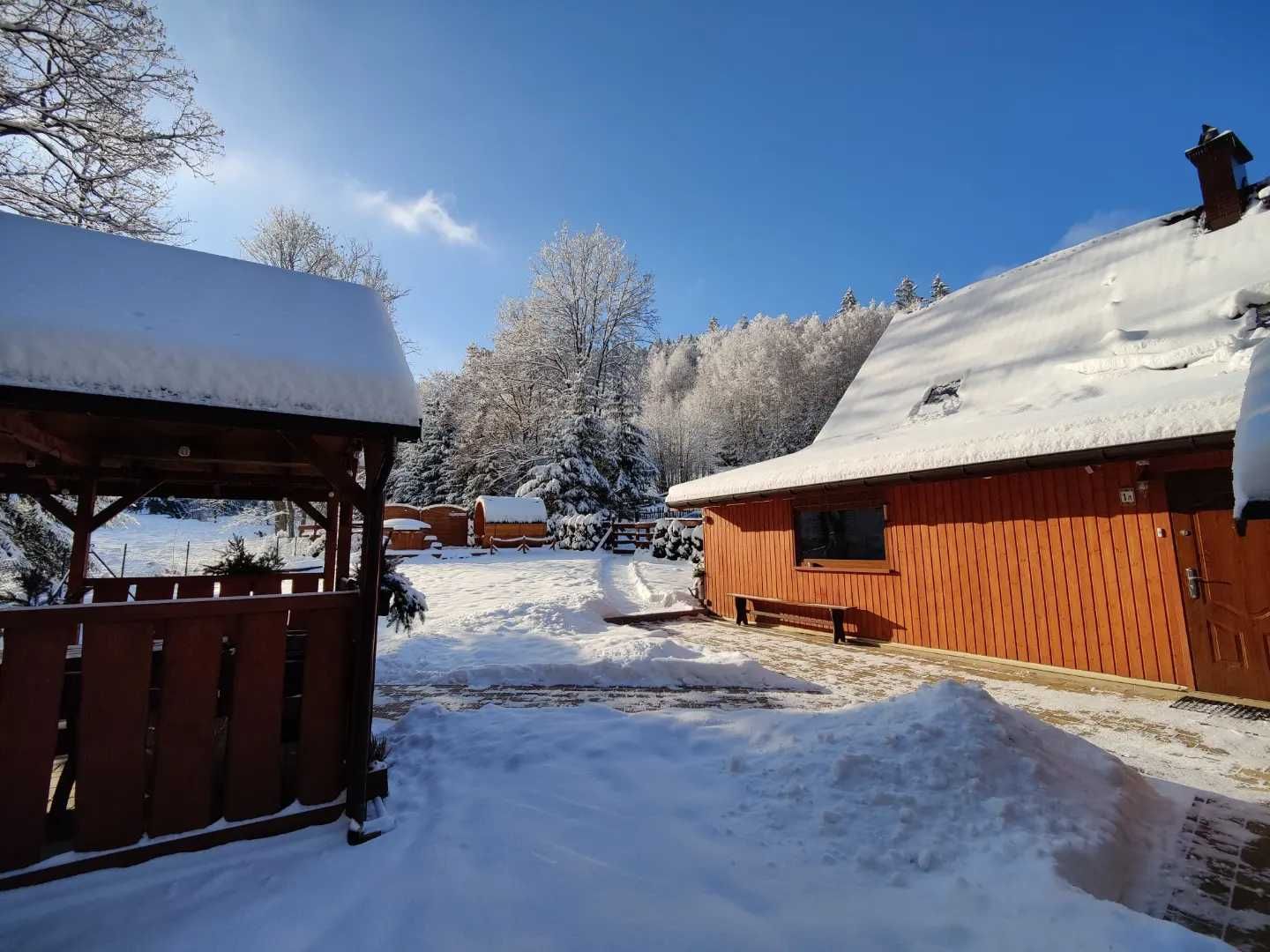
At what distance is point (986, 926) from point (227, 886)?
114 inches

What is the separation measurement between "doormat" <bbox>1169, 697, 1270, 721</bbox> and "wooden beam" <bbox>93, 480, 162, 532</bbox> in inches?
391

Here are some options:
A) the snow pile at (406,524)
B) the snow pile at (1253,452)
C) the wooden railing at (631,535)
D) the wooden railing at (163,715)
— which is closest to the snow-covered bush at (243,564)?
the wooden railing at (163,715)

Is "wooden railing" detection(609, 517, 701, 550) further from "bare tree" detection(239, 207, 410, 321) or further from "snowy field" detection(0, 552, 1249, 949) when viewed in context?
"snowy field" detection(0, 552, 1249, 949)

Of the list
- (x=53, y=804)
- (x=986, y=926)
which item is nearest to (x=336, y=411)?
(x=53, y=804)

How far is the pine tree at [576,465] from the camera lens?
23016 mm

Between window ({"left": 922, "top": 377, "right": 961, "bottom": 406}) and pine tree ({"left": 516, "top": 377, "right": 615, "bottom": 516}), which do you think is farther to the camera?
pine tree ({"left": 516, "top": 377, "right": 615, "bottom": 516})

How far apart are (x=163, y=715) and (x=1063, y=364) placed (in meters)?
10.5

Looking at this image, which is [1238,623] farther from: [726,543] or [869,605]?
[726,543]

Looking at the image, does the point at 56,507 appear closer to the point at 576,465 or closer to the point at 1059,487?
the point at 1059,487

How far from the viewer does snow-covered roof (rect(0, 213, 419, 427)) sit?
2.32 m

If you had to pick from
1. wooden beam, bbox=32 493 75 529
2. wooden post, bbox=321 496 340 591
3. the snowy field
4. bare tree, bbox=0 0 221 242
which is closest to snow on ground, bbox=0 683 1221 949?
the snowy field

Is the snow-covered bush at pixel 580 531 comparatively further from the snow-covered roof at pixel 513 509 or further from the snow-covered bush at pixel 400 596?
the snow-covered bush at pixel 400 596

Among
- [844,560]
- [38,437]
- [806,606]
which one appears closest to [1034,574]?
[844,560]

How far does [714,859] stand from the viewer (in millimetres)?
2348
